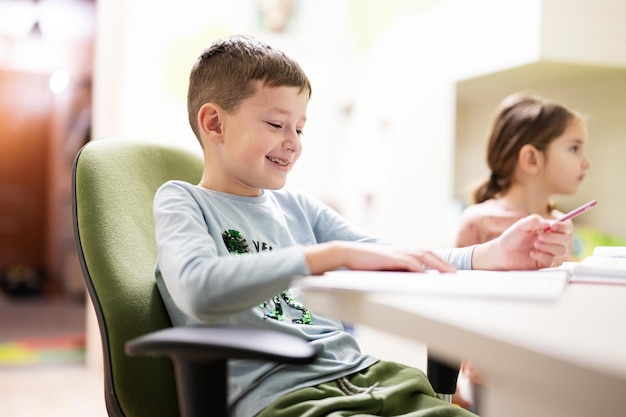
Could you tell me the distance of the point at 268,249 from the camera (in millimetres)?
1084

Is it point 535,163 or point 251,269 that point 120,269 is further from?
point 535,163

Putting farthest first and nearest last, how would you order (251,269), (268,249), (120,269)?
1. (268,249)
2. (120,269)
3. (251,269)

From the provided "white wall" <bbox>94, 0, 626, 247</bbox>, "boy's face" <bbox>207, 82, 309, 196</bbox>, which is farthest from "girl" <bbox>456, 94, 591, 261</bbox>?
"boy's face" <bbox>207, 82, 309, 196</bbox>

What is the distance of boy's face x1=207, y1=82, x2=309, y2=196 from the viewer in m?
1.10

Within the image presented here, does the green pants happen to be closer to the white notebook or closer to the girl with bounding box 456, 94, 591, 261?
the white notebook

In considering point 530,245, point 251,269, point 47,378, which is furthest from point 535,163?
point 47,378

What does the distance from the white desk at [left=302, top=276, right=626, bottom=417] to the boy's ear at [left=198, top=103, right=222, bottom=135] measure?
420mm

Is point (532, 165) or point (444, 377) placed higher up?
point (532, 165)

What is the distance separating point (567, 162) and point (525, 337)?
1.47 metres

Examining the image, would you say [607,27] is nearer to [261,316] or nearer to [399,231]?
[399,231]

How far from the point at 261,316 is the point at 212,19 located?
251 cm

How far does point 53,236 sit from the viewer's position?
472cm

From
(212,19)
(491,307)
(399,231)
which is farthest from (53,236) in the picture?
(491,307)

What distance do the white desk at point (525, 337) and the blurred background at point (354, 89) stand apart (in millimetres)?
1520
